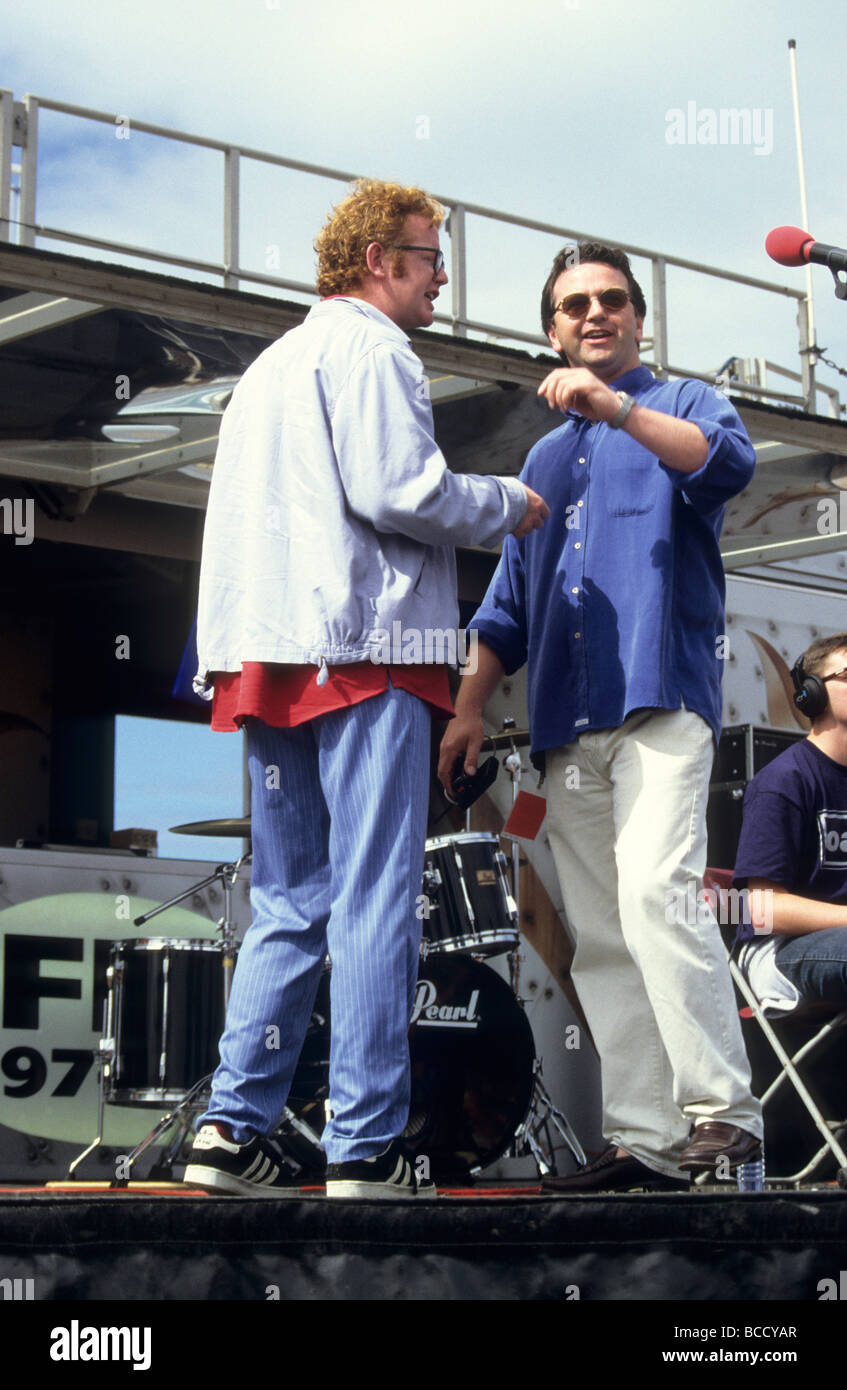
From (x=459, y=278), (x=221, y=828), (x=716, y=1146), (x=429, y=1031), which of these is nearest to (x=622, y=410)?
(x=716, y=1146)

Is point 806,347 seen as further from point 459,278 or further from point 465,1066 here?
point 465,1066

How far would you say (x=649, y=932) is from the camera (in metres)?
3.43

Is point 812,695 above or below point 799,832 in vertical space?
above

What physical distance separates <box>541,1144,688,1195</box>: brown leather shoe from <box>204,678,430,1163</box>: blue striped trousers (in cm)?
67

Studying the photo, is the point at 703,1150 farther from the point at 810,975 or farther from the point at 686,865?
the point at 810,975

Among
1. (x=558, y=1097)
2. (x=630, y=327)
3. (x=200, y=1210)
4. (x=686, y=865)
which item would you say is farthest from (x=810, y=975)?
(x=558, y=1097)

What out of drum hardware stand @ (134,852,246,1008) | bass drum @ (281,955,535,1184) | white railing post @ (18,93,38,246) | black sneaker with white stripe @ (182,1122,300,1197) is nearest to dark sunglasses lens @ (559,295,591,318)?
black sneaker with white stripe @ (182,1122,300,1197)

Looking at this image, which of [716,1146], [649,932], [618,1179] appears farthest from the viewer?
[618,1179]

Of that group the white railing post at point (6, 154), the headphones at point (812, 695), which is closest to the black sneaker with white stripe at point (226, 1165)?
the headphones at point (812, 695)

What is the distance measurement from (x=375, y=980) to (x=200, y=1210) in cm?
76

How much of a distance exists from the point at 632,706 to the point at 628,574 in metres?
0.31

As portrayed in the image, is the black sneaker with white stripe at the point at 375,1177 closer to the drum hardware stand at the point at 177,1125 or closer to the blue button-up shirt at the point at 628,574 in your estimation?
the blue button-up shirt at the point at 628,574

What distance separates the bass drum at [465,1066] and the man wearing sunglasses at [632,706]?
10.7 feet
